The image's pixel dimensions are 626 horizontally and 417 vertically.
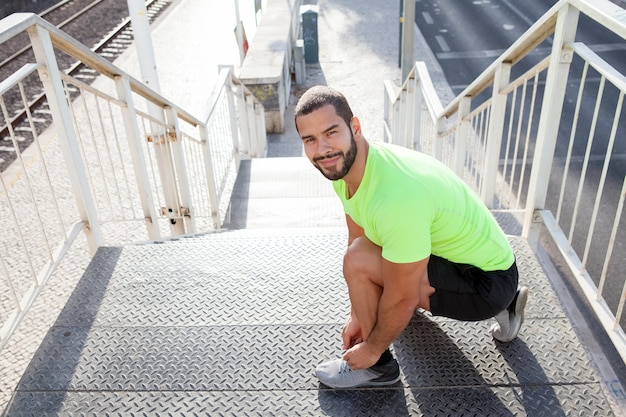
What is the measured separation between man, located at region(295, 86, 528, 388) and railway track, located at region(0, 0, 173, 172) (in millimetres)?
7333

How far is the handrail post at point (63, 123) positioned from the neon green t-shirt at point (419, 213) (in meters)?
1.40

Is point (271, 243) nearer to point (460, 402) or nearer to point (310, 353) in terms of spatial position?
point (310, 353)

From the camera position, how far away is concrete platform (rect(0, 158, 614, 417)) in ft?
7.13

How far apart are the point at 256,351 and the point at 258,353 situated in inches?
0.7

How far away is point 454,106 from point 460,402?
2596 mm

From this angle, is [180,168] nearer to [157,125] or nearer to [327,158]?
[157,125]

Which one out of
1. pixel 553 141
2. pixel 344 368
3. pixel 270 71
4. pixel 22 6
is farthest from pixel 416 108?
pixel 22 6

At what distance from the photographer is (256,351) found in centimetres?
243

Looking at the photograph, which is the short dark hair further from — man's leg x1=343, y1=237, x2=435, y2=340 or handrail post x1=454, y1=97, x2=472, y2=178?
handrail post x1=454, y1=97, x2=472, y2=178

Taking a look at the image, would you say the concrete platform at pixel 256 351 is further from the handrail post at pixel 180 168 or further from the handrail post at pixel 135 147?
the handrail post at pixel 180 168

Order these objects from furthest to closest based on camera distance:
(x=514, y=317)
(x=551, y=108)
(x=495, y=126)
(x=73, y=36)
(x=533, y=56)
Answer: (x=73, y=36) → (x=533, y=56) → (x=495, y=126) → (x=551, y=108) → (x=514, y=317)

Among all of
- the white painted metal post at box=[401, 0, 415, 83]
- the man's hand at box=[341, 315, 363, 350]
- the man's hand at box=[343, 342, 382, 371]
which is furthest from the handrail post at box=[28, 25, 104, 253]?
the white painted metal post at box=[401, 0, 415, 83]

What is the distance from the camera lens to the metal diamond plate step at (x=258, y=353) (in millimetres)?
2172

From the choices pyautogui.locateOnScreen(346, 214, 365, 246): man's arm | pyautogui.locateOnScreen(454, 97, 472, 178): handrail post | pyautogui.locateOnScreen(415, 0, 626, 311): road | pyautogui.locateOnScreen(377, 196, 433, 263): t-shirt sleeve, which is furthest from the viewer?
pyautogui.locateOnScreen(415, 0, 626, 311): road
